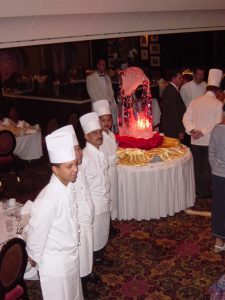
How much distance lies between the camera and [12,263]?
119 inches

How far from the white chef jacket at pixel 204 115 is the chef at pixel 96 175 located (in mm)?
1752

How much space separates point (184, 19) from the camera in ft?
18.0

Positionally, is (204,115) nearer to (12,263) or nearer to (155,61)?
(12,263)

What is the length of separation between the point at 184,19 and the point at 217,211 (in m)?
2.41

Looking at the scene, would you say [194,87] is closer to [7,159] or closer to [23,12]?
[7,159]

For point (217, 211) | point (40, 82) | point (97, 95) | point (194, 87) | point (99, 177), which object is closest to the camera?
point (99, 177)

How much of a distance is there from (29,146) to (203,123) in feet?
9.67

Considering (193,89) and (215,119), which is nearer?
(215,119)

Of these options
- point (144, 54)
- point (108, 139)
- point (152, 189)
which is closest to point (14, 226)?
point (108, 139)

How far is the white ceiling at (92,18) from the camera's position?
141 inches

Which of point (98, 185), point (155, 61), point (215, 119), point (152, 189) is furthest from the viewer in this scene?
point (155, 61)

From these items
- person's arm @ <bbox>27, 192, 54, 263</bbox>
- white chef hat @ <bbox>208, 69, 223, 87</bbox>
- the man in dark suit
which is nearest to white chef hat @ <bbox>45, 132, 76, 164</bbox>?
person's arm @ <bbox>27, 192, 54, 263</bbox>

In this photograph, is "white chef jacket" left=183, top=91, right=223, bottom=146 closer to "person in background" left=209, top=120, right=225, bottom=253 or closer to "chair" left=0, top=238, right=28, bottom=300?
"person in background" left=209, top=120, right=225, bottom=253

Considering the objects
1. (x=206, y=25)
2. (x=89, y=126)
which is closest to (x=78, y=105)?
(x=206, y=25)
